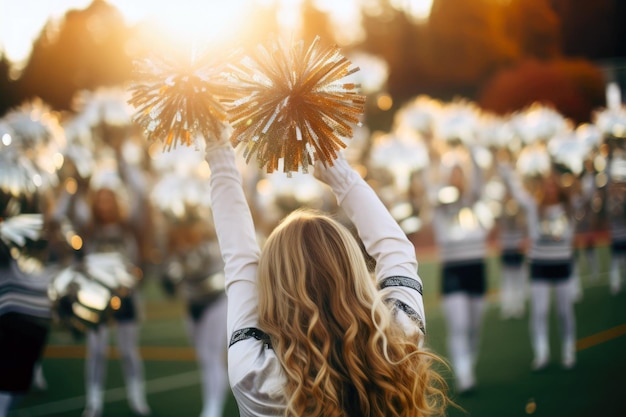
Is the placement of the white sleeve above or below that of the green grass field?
above

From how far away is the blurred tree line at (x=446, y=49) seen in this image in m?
6.20

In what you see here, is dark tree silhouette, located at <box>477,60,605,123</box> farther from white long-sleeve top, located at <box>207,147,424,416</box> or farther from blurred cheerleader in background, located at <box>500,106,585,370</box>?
white long-sleeve top, located at <box>207,147,424,416</box>

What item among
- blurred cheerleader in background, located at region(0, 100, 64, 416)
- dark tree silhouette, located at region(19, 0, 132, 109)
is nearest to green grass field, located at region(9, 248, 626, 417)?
blurred cheerleader in background, located at region(0, 100, 64, 416)

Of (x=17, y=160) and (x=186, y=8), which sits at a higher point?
(x=186, y=8)

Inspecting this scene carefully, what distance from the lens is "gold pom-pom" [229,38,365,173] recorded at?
72.2 inches

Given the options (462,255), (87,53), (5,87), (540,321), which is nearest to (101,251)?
(462,255)

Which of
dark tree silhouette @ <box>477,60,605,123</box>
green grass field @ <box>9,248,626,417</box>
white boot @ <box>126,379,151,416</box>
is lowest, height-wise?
green grass field @ <box>9,248,626,417</box>

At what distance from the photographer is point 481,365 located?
21.8 feet

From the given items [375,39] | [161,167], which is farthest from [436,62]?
[161,167]

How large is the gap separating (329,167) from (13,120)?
3.67 m

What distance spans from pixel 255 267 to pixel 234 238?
102mm

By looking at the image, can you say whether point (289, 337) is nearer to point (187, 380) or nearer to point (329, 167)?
point (329, 167)

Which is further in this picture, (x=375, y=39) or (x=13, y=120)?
(x=375, y=39)

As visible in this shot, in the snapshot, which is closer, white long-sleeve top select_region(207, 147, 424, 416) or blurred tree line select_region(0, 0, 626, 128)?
white long-sleeve top select_region(207, 147, 424, 416)
